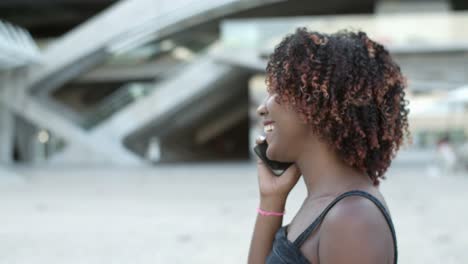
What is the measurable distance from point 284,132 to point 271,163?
0.62 feet

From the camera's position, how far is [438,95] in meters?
28.4

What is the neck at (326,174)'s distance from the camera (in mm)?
1455

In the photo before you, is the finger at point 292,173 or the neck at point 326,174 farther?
the finger at point 292,173

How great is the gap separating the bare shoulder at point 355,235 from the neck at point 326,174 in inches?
4.6

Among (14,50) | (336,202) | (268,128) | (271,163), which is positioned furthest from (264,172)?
(14,50)

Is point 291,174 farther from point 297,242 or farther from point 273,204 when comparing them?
point 297,242

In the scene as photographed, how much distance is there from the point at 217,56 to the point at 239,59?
3.87 feet

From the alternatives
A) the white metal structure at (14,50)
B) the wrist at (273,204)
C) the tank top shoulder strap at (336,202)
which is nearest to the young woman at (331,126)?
the tank top shoulder strap at (336,202)

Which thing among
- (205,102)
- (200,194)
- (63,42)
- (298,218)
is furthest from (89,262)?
(205,102)

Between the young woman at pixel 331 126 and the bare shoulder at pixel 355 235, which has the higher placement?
the young woman at pixel 331 126

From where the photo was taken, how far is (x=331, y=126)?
56.9 inches

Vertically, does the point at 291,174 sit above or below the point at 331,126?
below

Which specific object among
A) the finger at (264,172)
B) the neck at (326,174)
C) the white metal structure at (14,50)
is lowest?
the white metal structure at (14,50)

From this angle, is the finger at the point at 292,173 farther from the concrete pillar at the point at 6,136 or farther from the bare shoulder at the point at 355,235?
the concrete pillar at the point at 6,136
